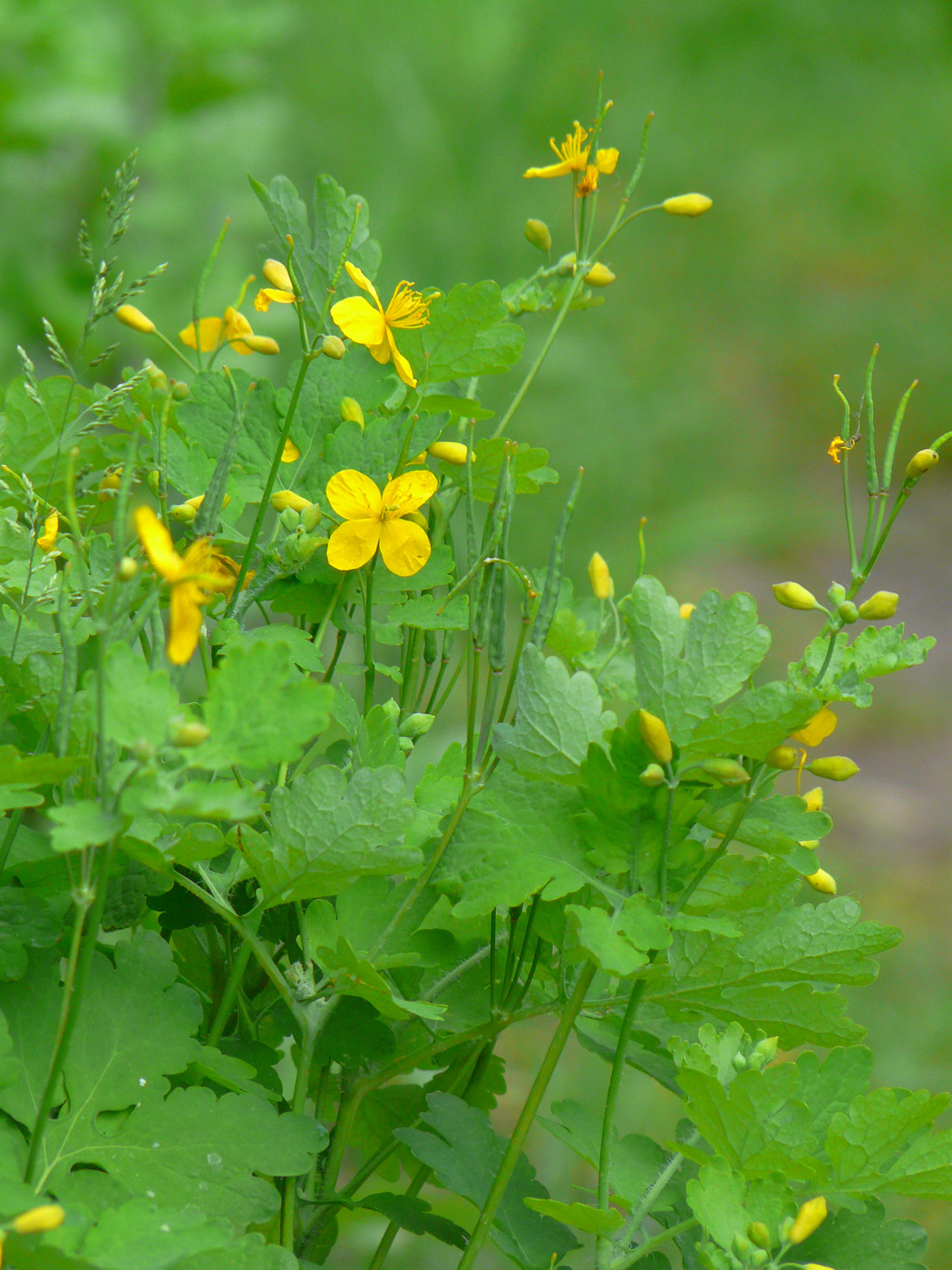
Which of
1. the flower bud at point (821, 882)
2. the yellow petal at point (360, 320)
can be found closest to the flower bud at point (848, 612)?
the flower bud at point (821, 882)

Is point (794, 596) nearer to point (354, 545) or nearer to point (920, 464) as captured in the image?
point (920, 464)

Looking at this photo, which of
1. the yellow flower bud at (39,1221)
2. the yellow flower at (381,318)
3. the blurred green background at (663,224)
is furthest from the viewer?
the blurred green background at (663,224)

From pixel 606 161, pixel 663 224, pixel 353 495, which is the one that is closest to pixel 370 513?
pixel 353 495

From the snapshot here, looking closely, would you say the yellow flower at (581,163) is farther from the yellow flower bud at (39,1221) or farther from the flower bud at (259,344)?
the yellow flower bud at (39,1221)

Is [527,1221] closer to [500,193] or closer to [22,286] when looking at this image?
[22,286]

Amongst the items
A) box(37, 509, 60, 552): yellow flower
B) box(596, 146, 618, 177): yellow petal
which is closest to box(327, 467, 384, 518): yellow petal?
box(37, 509, 60, 552): yellow flower
